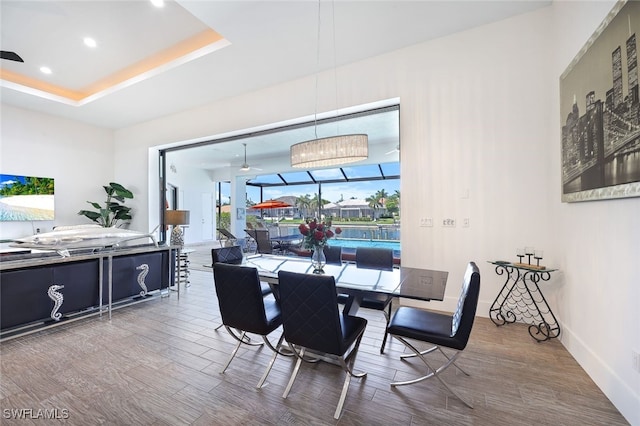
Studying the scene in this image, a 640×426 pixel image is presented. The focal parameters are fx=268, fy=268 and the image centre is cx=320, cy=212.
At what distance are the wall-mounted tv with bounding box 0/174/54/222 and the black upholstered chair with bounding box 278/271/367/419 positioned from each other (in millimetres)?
6619

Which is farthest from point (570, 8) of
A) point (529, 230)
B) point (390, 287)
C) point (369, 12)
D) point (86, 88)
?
point (86, 88)

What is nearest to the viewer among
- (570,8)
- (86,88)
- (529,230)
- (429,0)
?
(570,8)

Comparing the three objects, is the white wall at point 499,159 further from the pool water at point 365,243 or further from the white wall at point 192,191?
the white wall at point 192,191

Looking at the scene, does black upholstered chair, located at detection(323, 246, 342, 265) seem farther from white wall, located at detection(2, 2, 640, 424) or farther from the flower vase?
white wall, located at detection(2, 2, 640, 424)

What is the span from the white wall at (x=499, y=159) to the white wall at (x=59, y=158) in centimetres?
583

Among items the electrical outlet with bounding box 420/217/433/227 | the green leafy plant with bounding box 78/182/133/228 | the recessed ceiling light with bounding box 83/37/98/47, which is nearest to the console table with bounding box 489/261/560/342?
the electrical outlet with bounding box 420/217/433/227

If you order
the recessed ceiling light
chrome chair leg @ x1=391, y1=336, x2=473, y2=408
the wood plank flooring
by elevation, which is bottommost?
the wood plank flooring

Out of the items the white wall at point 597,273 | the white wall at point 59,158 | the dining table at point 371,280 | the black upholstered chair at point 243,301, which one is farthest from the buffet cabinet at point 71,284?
the white wall at point 597,273

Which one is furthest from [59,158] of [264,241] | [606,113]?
[606,113]

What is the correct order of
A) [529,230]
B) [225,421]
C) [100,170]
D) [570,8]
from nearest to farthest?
[225,421] < [570,8] < [529,230] < [100,170]

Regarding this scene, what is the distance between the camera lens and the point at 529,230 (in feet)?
9.64

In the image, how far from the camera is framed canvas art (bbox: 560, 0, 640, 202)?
153cm

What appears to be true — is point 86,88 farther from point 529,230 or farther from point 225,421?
point 529,230

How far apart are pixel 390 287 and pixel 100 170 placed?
24.6 feet
